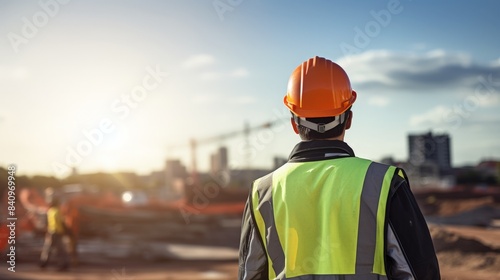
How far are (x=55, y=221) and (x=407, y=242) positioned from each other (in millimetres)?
12206

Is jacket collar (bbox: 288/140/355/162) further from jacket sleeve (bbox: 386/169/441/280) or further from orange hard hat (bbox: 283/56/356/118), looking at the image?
jacket sleeve (bbox: 386/169/441/280)

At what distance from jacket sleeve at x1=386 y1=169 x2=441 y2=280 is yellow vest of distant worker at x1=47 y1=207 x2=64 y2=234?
11939mm

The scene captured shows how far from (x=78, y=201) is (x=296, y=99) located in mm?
22386

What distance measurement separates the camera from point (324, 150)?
2.14 m

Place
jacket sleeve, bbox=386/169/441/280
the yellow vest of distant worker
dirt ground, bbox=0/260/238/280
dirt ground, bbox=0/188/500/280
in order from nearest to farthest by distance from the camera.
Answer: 1. jacket sleeve, bbox=386/169/441/280
2. dirt ground, bbox=0/188/500/280
3. dirt ground, bbox=0/260/238/280
4. the yellow vest of distant worker

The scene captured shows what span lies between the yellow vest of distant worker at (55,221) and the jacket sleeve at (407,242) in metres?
11.9

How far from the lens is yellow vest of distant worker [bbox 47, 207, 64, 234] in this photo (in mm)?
Answer: 12812

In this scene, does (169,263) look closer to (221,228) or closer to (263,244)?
(221,228)

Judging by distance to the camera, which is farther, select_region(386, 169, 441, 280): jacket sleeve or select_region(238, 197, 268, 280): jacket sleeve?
select_region(238, 197, 268, 280): jacket sleeve

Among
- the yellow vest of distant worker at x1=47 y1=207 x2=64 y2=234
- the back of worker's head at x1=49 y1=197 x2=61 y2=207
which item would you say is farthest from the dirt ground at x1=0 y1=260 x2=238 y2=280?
the back of worker's head at x1=49 y1=197 x2=61 y2=207

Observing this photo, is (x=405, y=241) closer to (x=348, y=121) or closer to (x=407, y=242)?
(x=407, y=242)

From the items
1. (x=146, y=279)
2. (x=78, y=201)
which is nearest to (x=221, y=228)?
(x=78, y=201)

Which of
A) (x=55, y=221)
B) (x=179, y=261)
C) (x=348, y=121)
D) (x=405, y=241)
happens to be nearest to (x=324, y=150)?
(x=348, y=121)

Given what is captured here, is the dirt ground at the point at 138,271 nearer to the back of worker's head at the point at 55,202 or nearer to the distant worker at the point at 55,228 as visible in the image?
the distant worker at the point at 55,228
